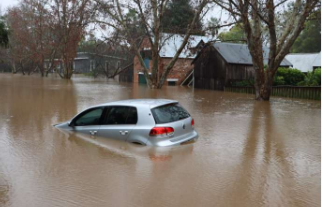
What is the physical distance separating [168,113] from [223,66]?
24687 mm

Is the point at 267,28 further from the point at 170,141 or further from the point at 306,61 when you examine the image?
the point at 306,61

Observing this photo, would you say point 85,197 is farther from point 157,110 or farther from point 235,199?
point 157,110

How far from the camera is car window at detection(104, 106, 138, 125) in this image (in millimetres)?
8438

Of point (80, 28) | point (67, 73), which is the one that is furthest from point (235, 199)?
point (67, 73)

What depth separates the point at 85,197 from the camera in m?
5.46

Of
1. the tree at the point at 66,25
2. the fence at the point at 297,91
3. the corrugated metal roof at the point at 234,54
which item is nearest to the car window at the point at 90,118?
the fence at the point at 297,91

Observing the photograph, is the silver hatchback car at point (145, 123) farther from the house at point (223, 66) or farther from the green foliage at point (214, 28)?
the house at point (223, 66)

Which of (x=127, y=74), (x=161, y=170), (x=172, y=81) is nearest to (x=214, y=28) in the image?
(x=161, y=170)

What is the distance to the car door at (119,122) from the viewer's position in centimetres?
845

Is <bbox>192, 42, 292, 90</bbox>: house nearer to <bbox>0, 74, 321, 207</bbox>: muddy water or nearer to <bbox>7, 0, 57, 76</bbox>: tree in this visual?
<bbox>0, 74, 321, 207</bbox>: muddy water

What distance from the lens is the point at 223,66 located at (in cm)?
3225

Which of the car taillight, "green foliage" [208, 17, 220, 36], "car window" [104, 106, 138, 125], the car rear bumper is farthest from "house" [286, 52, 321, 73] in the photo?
the car taillight

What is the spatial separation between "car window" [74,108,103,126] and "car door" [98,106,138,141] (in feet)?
1.10
